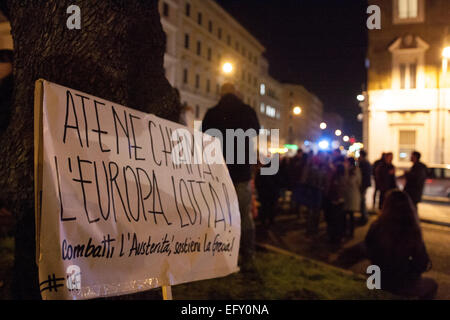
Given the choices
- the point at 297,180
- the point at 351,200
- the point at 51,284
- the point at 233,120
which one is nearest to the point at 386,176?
the point at 351,200

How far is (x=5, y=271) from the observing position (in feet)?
13.6

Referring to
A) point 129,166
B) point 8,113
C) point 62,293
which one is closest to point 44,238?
point 62,293

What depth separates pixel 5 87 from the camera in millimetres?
2908

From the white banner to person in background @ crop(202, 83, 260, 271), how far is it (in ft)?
5.48

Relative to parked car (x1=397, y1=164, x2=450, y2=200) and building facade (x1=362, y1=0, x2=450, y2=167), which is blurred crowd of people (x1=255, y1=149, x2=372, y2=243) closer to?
parked car (x1=397, y1=164, x2=450, y2=200)

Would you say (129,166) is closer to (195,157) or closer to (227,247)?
(195,157)

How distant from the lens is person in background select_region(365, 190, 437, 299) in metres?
4.55

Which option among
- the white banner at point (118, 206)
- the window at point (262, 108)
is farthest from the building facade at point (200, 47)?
the white banner at point (118, 206)

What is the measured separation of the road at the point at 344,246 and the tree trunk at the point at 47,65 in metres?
4.16

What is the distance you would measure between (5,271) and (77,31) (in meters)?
2.99

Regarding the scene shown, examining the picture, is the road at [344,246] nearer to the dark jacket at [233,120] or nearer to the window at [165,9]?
the dark jacket at [233,120]

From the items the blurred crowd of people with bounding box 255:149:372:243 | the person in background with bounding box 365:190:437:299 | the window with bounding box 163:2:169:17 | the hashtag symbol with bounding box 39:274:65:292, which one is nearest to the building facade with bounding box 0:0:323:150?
the window with bounding box 163:2:169:17
